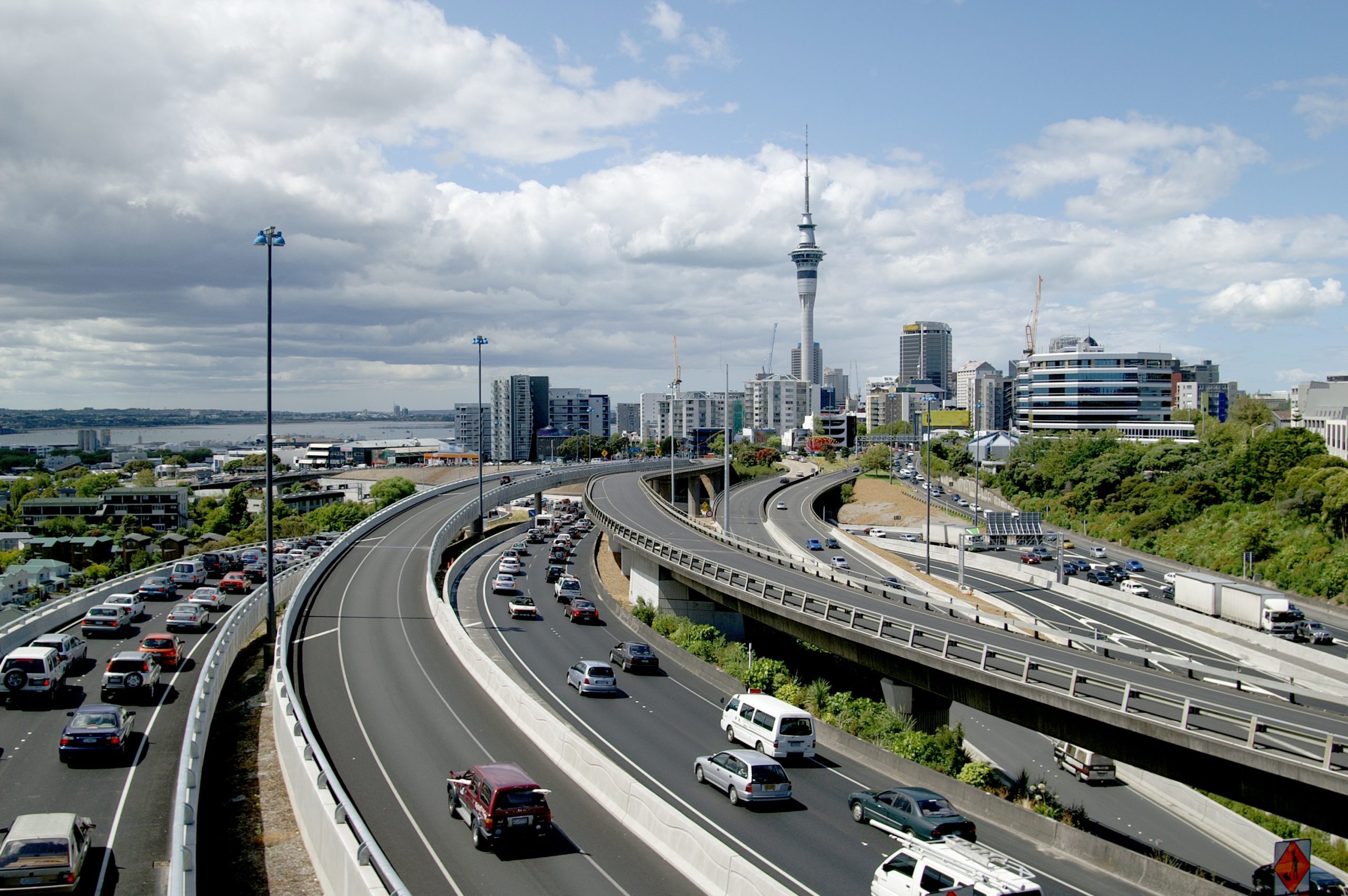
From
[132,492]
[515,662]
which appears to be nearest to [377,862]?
[515,662]

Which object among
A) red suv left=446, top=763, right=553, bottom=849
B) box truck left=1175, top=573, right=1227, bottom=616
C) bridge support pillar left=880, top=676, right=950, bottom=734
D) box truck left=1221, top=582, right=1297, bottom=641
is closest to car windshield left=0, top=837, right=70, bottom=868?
red suv left=446, top=763, right=553, bottom=849

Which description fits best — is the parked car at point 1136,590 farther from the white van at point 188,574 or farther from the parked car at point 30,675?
the white van at point 188,574

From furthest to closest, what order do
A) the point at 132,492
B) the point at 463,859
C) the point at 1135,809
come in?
1. the point at 132,492
2. the point at 1135,809
3. the point at 463,859

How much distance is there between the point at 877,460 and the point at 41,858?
470 ft

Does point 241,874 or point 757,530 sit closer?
point 241,874

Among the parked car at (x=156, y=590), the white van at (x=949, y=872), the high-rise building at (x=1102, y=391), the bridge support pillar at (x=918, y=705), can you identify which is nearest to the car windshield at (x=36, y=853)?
the white van at (x=949, y=872)

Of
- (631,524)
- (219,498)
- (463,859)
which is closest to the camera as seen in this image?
(463,859)

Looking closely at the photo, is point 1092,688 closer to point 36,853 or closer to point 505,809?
point 505,809

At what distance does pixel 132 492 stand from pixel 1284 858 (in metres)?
156

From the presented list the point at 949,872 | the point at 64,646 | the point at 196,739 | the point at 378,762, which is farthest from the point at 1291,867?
the point at 64,646

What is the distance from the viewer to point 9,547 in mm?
102562

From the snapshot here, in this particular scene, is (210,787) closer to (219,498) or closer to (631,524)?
(631,524)

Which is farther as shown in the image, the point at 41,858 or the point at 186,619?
the point at 186,619

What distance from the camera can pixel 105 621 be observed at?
130 feet
